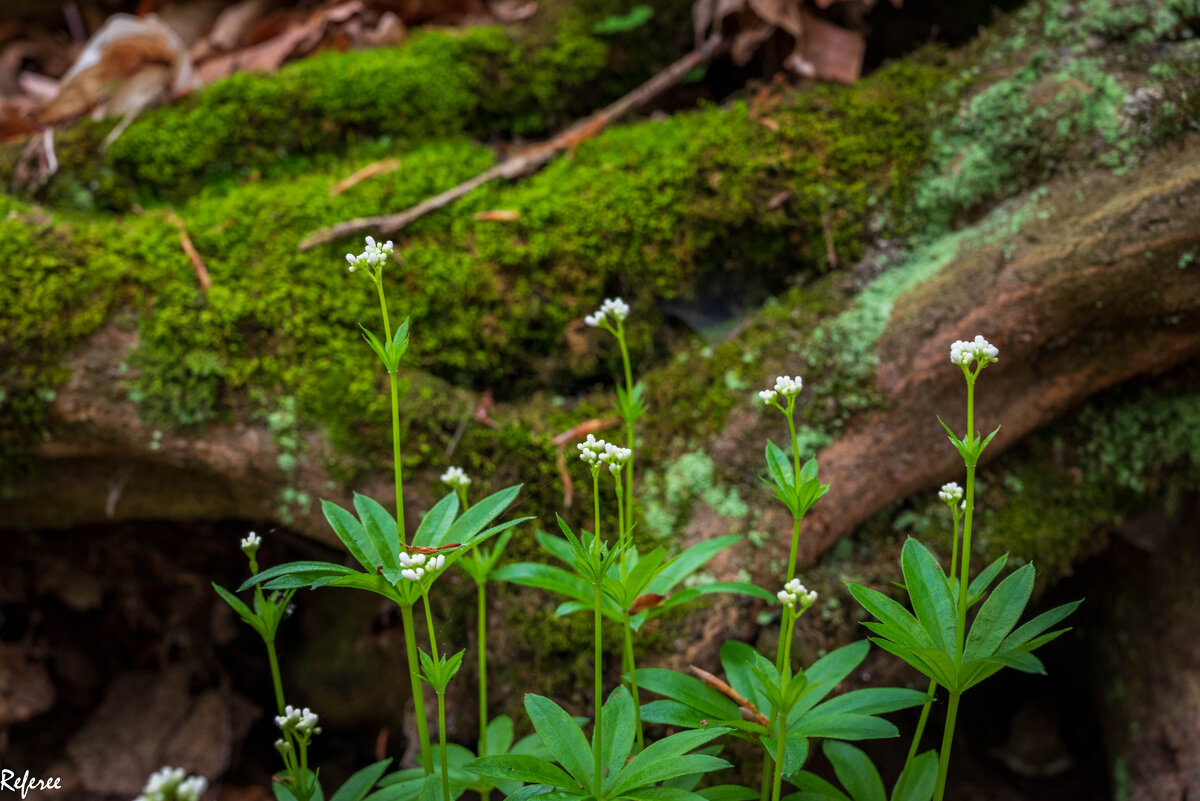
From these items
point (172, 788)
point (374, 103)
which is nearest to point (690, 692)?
point (172, 788)

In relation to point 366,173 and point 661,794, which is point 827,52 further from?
point 661,794

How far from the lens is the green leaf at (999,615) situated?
58.3 inches

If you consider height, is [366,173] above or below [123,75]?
below

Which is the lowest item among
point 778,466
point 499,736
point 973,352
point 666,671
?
point 499,736

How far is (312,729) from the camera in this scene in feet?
5.10

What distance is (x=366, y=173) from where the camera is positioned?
9.87 ft

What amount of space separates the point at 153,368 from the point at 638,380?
63.0 inches

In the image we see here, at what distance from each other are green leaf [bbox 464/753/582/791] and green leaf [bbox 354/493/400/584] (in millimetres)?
375

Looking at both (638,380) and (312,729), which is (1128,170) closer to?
(638,380)

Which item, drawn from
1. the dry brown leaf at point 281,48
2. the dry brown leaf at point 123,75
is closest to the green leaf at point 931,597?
the dry brown leaf at point 281,48

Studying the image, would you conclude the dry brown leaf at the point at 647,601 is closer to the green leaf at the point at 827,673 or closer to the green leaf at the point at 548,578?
the green leaf at the point at 548,578

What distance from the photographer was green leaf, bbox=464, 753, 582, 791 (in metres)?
1.39

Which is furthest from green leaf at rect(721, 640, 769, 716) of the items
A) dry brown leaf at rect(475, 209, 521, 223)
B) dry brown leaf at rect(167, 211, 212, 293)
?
dry brown leaf at rect(167, 211, 212, 293)

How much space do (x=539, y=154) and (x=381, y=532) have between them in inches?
79.0
